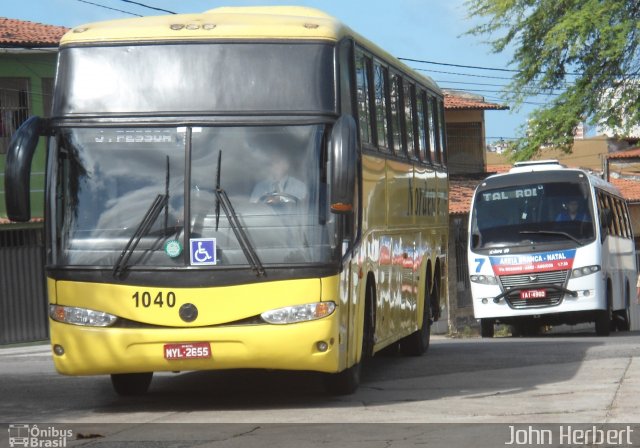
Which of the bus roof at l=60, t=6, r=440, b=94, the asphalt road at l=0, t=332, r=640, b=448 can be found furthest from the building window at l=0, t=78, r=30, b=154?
the bus roof at l=60, t=6, r=440, b=94

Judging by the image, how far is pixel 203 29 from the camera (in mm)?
11750

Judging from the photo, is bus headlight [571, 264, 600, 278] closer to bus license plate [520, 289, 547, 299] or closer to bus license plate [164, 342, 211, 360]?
bus license plate [520, 289, 547, 299]

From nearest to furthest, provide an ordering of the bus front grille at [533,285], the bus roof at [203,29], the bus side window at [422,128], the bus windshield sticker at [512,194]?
the bus roof at [203,29] < the bus side window at [422,128] < the bus front grille at [533,285] < the bus windshield sticker at [512,194]

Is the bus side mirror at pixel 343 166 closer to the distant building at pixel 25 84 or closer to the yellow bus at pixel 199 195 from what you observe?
the yellow bus at pixel 199 195

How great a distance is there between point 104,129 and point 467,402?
381 cm

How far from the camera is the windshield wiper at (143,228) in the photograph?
11250 mm

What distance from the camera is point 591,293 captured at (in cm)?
2378

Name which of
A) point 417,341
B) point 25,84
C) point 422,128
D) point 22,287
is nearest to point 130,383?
point 417,341

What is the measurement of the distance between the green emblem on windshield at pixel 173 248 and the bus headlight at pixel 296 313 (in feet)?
2.83

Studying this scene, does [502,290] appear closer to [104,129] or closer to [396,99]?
[396,99]

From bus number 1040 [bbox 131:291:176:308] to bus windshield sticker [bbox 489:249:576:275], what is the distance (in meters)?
13.7

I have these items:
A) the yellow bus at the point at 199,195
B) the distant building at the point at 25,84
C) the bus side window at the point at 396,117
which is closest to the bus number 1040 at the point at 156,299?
the yellow bus at the point at 199,195

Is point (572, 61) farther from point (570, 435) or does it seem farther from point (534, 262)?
point (570, 435)

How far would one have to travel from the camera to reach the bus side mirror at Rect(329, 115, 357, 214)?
1077cm
